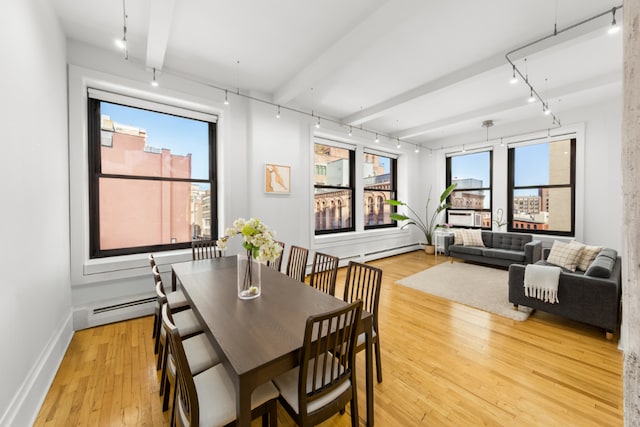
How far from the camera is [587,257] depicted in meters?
3.50

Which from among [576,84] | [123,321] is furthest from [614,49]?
[123,321]

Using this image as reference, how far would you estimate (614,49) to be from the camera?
288 centimetres

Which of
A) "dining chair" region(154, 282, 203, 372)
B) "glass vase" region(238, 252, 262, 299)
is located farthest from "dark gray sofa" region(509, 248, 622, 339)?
"dining chair" region(154, 282, 203, 372)

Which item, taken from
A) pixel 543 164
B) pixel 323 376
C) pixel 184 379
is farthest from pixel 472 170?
pixel 184 379

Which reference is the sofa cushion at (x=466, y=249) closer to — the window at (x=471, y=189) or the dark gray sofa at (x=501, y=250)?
the dark gray sofa at (x=501, y=250)

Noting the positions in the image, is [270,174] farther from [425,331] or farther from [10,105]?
[425,331]

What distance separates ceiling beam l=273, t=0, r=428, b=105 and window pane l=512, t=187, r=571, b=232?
517cm

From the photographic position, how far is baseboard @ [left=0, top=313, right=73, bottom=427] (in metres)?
1.46

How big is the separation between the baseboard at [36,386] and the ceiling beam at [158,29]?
9.24 ft

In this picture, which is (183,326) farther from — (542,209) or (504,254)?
(542,209)

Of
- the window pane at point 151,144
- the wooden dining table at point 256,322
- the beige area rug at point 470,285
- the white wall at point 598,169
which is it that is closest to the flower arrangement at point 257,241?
the wooden dining table at point 256,322

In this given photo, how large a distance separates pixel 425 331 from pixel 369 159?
4.37 metres

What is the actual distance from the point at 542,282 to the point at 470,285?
1.33 metres

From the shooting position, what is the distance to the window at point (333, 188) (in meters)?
5.25
